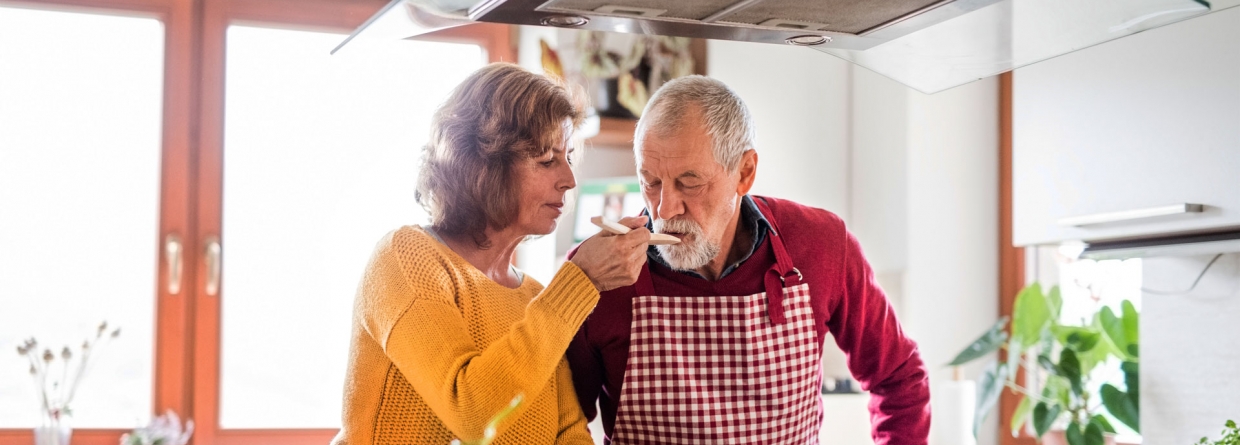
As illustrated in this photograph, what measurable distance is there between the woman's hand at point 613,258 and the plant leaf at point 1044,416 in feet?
Result: 5.27

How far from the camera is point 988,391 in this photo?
2.64 metres

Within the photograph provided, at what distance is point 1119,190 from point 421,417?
126cm

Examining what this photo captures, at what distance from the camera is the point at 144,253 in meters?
2.91

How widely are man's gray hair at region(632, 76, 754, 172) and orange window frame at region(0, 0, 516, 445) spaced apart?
1.72 m

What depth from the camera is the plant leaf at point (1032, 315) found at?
2633mm

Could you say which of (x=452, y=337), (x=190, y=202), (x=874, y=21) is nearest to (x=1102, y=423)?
(x=874, y=21)

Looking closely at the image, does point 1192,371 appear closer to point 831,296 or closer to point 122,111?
point 831,296

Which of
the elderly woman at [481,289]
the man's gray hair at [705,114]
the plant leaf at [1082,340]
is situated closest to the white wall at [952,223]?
the plant leaf at [1082,340]

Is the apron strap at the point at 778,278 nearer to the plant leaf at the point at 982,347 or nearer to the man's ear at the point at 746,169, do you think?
the man's ear at the point at 746,169

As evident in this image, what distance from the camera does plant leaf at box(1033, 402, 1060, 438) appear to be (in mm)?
2568

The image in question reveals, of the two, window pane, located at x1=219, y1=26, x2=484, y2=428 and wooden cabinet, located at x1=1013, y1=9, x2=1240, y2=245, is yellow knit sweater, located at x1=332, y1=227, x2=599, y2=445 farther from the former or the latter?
Answer: window pane, located at x1=219, y1=26, x2=484, y2=428

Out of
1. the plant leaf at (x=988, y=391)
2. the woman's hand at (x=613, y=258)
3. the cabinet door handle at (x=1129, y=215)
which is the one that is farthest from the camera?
the plant leaf at (x=988, y=391)

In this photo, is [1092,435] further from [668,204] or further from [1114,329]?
[668,204]

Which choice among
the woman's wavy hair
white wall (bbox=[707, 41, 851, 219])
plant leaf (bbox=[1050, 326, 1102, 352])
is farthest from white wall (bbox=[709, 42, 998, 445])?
the woman's wavy hair
